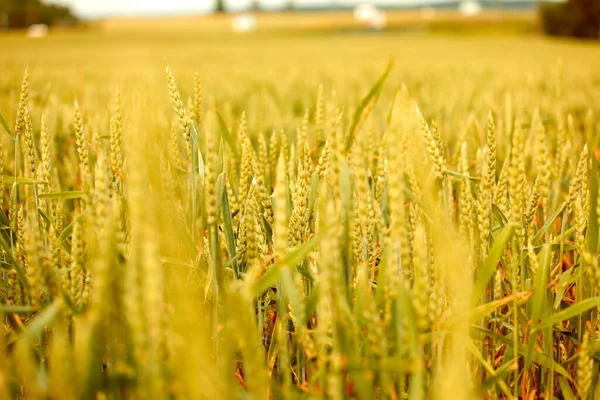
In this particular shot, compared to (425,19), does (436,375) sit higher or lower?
lower

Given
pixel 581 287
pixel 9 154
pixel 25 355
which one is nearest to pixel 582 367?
pixel 581 287

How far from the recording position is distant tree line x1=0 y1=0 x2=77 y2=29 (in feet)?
139

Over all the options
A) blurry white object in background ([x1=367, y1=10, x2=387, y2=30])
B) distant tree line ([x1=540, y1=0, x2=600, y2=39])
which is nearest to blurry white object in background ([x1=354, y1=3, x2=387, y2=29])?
blurry white object in background ([x1=367, y1=10, x2=387, y2=30])

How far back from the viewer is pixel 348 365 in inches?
20.8

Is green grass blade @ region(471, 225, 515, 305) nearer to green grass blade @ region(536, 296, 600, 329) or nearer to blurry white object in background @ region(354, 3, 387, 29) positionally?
green grass blade @ region(536, 296, 600, 329)

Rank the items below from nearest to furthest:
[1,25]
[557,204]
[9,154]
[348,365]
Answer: [348,365], [557,204], [9,154], [1,25]

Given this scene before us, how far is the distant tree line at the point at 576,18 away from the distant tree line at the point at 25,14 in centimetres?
3907

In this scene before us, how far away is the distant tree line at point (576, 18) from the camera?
28.6 meters

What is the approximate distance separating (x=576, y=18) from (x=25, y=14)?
40.8 m

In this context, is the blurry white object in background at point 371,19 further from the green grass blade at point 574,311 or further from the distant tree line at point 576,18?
the green grass blade at point 574,311

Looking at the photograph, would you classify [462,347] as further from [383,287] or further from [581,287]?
[581,287]

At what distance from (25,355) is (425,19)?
49.7m

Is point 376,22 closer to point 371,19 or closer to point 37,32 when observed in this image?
point 371,19

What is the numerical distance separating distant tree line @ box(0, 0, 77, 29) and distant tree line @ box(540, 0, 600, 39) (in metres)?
39.1
